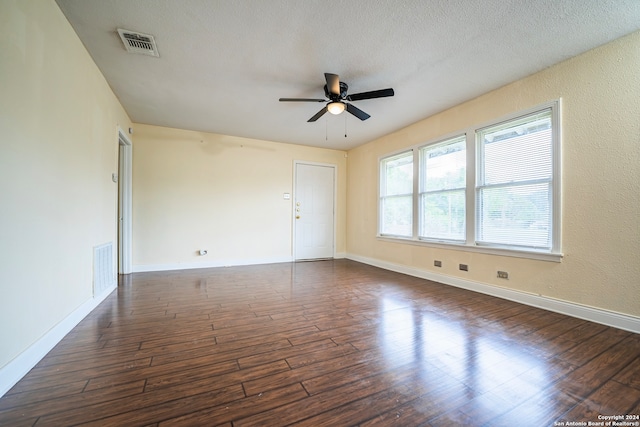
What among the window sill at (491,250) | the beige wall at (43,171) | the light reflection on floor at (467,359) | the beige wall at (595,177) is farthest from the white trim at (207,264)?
the beige wall at (595,177)

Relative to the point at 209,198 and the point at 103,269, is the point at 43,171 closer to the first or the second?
the point at 103,269

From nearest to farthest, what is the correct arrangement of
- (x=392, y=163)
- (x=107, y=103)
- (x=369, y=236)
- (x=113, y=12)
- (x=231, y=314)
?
(x=113, y=12)
(x=231, y=314)
(x=107, y=103)
(x=392, y=163)
(x=369, y=236)

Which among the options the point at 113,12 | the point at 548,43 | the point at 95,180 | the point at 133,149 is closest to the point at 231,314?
the point at 95,180

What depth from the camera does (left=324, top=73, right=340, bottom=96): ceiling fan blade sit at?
2.52 meters

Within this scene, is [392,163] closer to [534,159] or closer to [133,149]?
[534,159]

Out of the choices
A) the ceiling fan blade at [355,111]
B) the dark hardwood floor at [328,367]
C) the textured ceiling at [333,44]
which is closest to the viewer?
the dark hardwood floor at [328,367]

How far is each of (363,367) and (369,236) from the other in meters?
3.96

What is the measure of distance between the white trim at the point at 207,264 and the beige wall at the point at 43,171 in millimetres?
1997

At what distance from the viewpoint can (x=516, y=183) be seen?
3.04 metres

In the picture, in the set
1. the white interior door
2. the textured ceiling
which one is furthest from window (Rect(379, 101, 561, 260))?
the white interior door

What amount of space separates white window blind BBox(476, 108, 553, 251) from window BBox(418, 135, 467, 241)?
0.26m

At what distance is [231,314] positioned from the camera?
8.51ft

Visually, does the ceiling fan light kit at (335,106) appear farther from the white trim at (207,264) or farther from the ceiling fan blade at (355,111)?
the white trim at (207,264)

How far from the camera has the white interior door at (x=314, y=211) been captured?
5.77 metres
